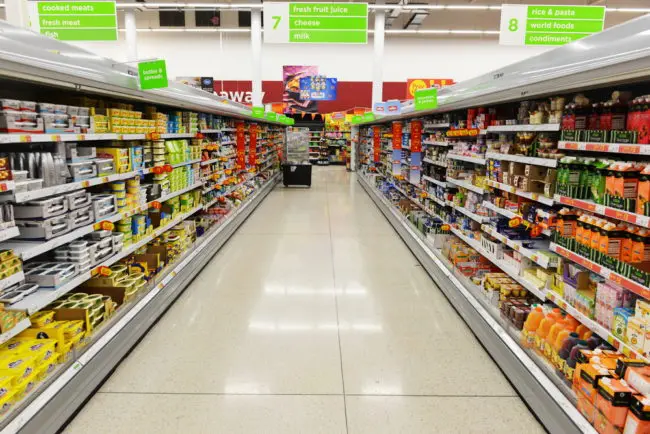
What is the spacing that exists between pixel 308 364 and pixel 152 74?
2.50 metres

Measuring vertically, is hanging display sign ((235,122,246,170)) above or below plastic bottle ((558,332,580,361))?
above

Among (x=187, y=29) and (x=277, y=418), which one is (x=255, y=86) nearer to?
(x=187, y=29)

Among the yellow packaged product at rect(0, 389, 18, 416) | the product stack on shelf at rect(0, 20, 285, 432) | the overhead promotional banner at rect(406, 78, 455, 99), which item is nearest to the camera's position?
the yellow packaged product at rect(0, 389, 18, 416)

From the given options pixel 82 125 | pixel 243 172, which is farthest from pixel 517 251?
pixel 243 172

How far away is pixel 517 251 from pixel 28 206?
11.6ft

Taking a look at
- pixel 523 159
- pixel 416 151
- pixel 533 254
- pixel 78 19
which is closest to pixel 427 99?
pixel 416 151

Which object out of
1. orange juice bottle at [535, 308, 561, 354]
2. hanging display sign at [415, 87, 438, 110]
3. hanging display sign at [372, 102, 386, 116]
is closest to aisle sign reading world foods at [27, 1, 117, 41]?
hanging display sign at [372, 102, 386, 116]

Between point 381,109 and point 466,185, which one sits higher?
point 381,109

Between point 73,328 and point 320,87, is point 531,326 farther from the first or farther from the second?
point 320,87

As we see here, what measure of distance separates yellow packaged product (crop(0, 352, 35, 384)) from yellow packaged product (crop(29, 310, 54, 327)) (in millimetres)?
308

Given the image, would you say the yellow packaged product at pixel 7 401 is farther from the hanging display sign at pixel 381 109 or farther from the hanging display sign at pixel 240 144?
the hanging display sign at pixel 381 109

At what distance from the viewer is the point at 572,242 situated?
2.90 meters

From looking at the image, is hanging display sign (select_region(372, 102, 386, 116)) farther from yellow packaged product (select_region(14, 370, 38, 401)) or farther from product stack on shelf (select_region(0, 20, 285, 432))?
yellow packaged product (select_region(14, 370, 38, 401))

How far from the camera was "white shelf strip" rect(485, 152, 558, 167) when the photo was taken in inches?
125
